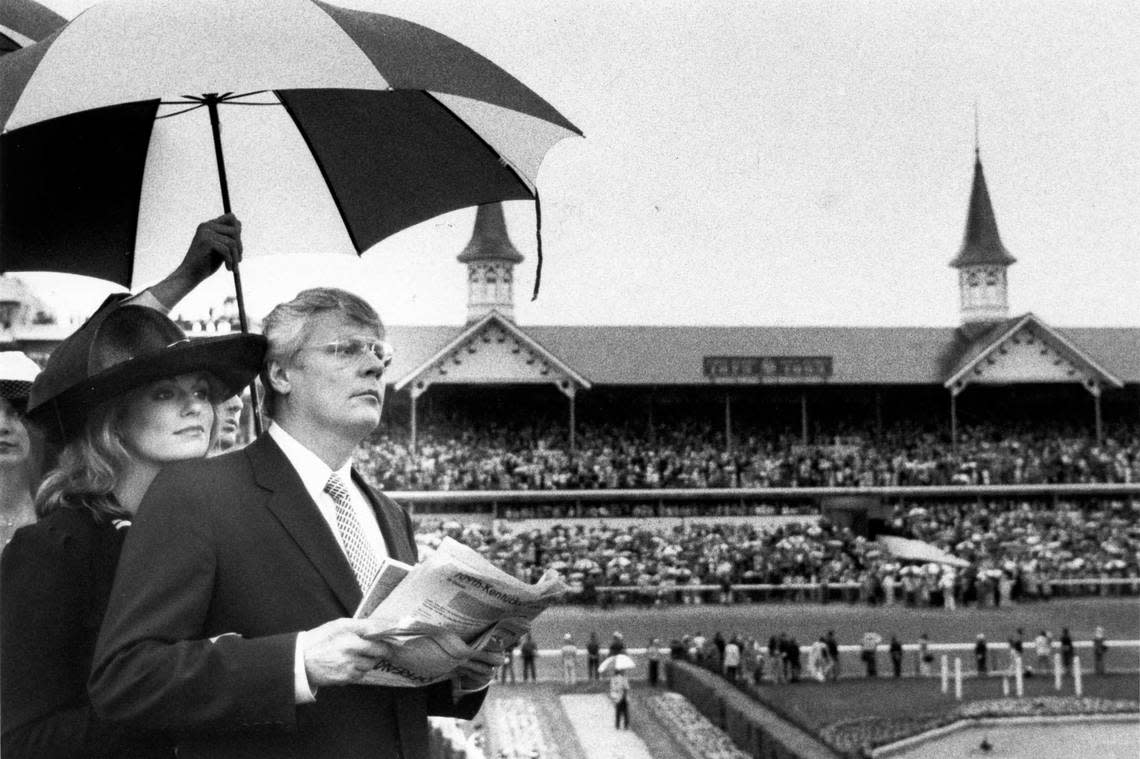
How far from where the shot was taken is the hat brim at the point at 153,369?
2955 mm

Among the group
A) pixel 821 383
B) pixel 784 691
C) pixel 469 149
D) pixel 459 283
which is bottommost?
pixel 784 691

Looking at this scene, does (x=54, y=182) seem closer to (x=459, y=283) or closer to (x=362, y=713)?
(x=362, y=713)

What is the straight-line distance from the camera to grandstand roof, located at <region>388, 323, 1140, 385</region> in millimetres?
37781

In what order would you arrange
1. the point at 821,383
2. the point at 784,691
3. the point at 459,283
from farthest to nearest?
1. the point at 459,283
2. the point at 821,383
3. the point at 784,691

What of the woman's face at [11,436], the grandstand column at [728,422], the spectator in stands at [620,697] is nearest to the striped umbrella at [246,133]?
the woman's face at [11,436]

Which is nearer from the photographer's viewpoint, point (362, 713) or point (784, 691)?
point (362, 713)

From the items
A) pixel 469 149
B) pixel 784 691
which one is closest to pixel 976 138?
pixel 784 691

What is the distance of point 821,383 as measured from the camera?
37656mm

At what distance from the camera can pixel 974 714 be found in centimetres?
2073

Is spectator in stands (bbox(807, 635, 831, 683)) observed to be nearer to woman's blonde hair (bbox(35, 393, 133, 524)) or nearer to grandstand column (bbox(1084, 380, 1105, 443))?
grandstand column (bbox(1084, 380, 1105, 443))

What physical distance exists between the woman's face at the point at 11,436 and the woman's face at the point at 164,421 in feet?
3.06

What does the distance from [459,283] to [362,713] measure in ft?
143

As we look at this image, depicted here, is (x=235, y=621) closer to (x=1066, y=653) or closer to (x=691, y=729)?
(x=691, y=729)

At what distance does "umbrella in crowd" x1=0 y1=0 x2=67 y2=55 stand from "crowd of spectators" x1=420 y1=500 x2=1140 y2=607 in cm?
2270
